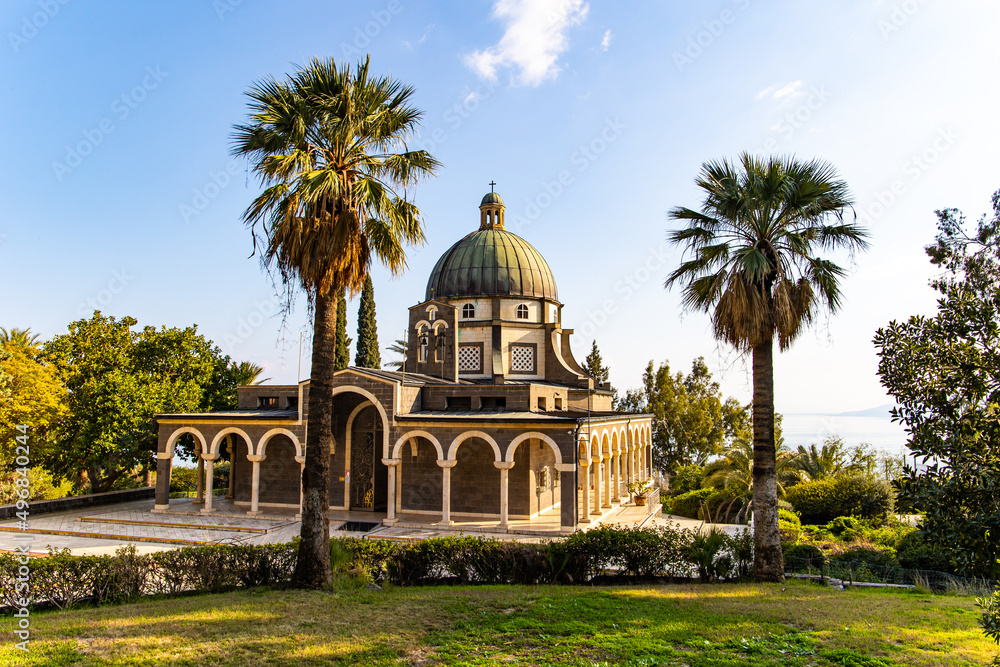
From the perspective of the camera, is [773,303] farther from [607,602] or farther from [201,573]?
[201,573]

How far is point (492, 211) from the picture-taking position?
36.5 metres

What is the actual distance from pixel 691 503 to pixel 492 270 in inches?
581

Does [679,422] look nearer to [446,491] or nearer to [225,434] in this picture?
[446,491]

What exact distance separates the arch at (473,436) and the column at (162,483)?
12.4m

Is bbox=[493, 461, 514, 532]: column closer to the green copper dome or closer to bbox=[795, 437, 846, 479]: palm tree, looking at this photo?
the green copper dome

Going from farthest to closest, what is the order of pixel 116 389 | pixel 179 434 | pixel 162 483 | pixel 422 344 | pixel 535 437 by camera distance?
pixel 422 344 → pixel 116 389 → pixel 179 434 → pixel 162 483 → pixel 535 437

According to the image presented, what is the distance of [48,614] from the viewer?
10297mm

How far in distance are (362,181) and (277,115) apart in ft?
7.16

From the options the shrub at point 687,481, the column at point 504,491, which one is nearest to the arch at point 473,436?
the column at point 504,491

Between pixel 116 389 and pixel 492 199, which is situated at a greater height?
pixel 492 199

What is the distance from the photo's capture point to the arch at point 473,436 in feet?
72.8

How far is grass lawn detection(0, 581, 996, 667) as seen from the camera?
739cm

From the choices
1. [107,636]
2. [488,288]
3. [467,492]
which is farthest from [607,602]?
[488,288]

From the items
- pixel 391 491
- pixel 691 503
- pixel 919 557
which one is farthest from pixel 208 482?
pixel 919 557
